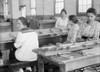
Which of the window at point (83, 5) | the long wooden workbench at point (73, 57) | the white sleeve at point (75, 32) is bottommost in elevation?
the long wooden workbench at point (73, 57)

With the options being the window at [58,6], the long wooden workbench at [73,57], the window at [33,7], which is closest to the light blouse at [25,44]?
the long wooden workbench at [73,57]

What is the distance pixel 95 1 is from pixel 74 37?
3873 millimetres

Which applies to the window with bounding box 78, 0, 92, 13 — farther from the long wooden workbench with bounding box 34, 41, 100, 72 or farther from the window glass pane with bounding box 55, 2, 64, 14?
the long wooden workbench with bounding box 34, 41, 100, 72

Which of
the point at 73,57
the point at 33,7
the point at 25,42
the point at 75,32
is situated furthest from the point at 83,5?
the point at 73,57

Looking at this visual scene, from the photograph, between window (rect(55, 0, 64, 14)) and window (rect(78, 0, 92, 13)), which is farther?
window (rect(55, 0, 64, 14))

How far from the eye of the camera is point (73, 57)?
212cm

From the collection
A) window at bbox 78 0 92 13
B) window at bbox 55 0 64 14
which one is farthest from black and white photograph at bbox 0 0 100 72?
window at bbox 55 0 64 14

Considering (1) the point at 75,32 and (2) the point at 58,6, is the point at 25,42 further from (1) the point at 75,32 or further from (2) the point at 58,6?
(2) the point at 58,6

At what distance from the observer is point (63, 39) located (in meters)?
4.41

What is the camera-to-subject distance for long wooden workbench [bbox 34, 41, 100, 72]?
2.03 meters

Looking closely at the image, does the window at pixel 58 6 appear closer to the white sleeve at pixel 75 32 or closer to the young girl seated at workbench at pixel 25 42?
the white sleeve at pixel 75 32

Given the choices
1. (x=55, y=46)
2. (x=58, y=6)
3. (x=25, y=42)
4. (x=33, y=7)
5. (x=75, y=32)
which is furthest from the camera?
(x=33, y=7)

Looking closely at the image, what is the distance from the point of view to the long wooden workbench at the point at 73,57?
203 cm

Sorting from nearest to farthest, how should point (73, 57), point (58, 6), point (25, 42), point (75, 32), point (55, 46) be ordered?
point (73, 57) → point (55, 46) → point (25, 42) → point (75, 32) → point (58, 6)
